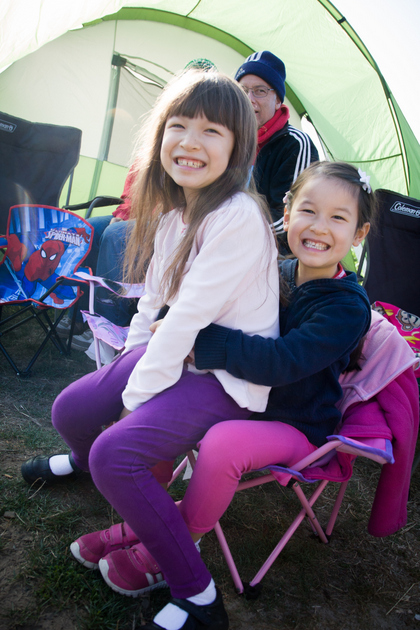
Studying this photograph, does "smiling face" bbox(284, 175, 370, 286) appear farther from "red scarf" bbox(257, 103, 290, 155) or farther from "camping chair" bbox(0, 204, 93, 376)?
"camping chair" bbox(0, 204, 93, 376)

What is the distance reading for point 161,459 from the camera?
1.13 m

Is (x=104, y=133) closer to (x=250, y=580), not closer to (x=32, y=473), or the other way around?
(x=32, y=473)

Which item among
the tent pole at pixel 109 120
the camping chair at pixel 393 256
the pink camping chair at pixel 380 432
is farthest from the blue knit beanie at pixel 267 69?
the tent pole at pixel 109 120

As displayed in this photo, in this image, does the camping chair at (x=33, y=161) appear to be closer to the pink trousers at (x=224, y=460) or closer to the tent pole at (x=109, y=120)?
the tent pole at (x=109, y=120)

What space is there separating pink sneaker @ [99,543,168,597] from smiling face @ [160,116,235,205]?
3.43ft

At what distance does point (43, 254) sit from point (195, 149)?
69.6 inches

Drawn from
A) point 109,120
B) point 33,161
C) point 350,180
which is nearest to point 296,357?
point 350,180

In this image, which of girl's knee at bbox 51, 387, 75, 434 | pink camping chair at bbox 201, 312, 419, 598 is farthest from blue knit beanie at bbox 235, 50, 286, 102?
girl's knee at bbox 51, 387, 75, 434

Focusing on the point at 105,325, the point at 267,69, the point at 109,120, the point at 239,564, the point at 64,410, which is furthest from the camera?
the point at 109,120

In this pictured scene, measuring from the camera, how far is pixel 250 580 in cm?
140

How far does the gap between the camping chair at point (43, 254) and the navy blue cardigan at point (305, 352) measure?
160 cm

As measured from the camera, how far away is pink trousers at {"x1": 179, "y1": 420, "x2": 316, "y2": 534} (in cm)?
108

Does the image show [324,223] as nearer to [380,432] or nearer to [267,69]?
[380,432]

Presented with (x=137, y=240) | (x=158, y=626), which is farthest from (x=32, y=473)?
(x=137, y=240)
